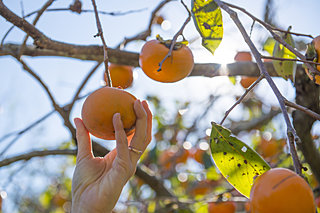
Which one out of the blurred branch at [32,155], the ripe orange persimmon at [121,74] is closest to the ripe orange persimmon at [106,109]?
the ripe orange persimmon at [121,74]

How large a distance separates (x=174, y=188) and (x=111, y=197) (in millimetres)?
2409

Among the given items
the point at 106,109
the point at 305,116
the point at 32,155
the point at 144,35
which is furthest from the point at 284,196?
the point at 32,155

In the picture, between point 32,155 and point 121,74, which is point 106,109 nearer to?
point 121,74

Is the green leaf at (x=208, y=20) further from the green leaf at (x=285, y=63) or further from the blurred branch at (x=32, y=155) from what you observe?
the blurred branch at (x=32, y=155)

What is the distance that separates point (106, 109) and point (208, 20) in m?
0.45

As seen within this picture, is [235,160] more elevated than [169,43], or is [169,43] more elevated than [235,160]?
[169,43]

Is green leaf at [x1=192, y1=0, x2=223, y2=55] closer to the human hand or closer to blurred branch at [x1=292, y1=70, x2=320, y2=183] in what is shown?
the human hand

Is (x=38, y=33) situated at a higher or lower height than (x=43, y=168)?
higher

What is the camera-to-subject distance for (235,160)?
2.79 feet

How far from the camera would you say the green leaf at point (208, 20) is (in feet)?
3.27

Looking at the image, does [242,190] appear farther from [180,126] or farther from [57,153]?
[180,126]

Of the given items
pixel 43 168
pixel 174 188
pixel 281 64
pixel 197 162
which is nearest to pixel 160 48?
pixel 281 64

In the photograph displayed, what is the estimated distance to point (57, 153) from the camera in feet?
5.46

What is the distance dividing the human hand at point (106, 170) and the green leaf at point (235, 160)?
0.21m
